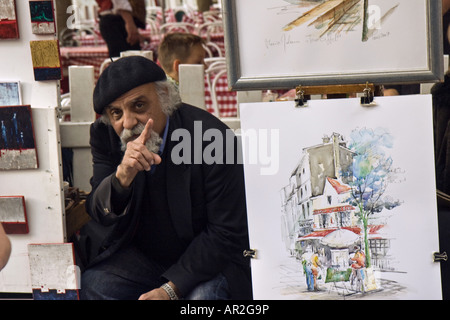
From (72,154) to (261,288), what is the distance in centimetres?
162

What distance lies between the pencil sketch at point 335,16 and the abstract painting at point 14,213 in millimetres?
1231

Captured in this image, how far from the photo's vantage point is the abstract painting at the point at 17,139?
2525mm

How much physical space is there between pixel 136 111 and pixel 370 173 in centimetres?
87

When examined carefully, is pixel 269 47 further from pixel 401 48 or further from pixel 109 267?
pixel 109 267

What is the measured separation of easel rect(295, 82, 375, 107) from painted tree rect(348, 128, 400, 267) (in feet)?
0.39

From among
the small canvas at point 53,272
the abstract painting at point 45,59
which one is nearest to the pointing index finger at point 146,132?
the abstract painting at point 45,59

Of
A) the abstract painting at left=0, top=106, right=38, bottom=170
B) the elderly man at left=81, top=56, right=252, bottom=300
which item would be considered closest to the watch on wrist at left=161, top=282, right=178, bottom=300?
the elderly man at left=81, top=56, right=252, bottom=300

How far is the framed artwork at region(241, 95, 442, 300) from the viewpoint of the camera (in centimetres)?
214

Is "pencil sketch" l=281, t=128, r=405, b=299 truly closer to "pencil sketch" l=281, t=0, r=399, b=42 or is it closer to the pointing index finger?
"pencil sketch" l=281, t=0, r=399, b=42

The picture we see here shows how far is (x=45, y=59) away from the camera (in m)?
2.51

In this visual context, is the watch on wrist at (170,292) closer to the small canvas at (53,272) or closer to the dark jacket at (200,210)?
the dark jacket at (200,210)

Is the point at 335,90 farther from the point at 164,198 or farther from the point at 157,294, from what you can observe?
the point at 157,294

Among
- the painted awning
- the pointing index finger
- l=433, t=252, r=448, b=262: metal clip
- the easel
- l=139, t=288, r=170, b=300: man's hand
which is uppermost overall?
the easel

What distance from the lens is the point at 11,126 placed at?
2533 millimetres
